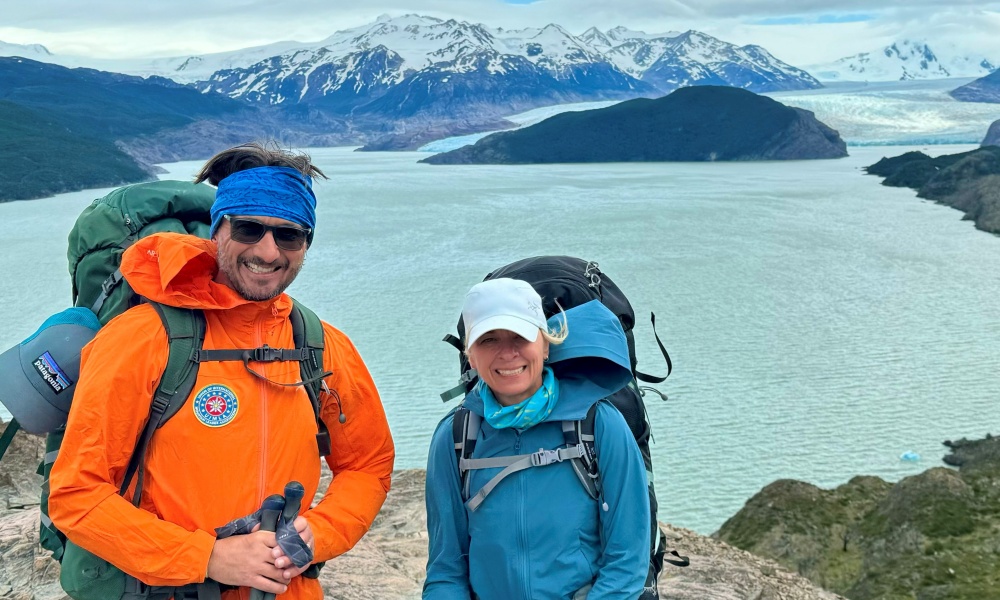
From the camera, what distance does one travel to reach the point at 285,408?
1.68 m

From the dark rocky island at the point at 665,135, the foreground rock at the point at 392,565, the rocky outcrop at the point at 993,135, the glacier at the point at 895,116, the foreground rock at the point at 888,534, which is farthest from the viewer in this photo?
the dark rocky island at the point at 665,135

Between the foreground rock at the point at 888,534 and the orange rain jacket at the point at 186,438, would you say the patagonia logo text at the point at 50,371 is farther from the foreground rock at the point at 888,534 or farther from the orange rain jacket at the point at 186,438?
the foreground rock at the point at 888,534

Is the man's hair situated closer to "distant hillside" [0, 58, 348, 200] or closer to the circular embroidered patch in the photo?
the circular embroidered patch

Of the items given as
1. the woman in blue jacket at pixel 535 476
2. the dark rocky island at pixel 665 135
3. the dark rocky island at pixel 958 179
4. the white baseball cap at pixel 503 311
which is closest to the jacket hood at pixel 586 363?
the woman in blue jacket at pixel 535 476

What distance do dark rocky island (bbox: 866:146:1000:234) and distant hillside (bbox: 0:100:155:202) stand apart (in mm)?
46683

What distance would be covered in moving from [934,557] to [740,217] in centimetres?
2643

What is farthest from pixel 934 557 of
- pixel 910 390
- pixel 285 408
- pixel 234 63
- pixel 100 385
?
pixel 234 63

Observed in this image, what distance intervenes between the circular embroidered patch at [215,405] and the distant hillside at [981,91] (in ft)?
A: 333

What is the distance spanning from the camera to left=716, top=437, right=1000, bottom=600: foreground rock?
5344 mm

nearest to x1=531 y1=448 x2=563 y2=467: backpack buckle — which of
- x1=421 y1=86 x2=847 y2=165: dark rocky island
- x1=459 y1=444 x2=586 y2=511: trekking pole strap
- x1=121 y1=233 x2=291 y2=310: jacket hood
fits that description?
x1=459 y1=444 x2=586 y2=511: trekking pole strap

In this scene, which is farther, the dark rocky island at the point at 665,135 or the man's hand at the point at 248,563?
the dark rocky island at the point at 665,135

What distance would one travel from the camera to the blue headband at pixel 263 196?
1.68 meters

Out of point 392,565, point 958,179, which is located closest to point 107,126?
point 958,179

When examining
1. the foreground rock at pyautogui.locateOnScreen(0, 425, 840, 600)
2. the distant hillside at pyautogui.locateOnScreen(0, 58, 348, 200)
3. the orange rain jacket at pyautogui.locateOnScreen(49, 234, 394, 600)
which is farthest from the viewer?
the distant hillside at pyautogui.locateOnScreen(0, 58, 348, 200)
